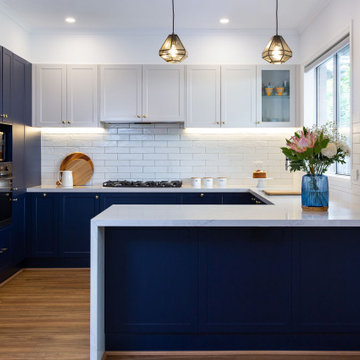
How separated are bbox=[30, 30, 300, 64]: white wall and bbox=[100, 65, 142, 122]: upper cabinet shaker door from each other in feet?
0.62

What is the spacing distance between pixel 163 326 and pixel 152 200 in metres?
2.47

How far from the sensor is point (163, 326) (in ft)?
9.38

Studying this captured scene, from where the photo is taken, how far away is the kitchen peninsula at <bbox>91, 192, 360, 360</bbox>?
282cm

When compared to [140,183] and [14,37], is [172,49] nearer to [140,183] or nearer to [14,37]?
[140,183]

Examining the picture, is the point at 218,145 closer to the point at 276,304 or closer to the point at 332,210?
the point at 332,210

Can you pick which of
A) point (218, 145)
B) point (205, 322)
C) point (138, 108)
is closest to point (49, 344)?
point (205, 322)

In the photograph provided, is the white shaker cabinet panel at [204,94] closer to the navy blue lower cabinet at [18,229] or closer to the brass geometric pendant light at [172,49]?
the brass geometric pendant light at [172,49]

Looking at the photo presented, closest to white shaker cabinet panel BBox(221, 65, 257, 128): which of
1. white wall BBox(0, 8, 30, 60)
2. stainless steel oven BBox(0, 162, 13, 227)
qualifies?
white wall BBox(0, 8, 30, 60)

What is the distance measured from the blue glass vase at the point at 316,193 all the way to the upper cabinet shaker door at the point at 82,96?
10.3 feet

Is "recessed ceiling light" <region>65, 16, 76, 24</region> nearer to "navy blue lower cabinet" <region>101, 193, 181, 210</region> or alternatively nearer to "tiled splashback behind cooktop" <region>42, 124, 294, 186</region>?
"tiled splashback behind cooktop" <region>42, 124, 294, 186</region>

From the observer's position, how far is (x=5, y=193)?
15.0 ft

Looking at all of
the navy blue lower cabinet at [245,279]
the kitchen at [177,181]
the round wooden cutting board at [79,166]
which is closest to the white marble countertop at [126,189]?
the kitchen at [177,181]

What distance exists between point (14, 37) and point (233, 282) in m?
3.96

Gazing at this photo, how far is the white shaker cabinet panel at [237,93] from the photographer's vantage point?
5.43 meters
